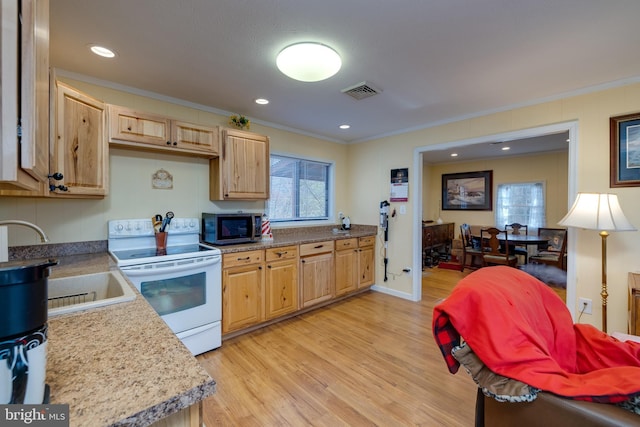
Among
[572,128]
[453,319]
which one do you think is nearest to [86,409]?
[453,319]

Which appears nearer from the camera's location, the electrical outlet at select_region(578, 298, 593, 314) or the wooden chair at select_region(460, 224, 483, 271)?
the electrical outlet at select_region(578, 298, 593, 314)

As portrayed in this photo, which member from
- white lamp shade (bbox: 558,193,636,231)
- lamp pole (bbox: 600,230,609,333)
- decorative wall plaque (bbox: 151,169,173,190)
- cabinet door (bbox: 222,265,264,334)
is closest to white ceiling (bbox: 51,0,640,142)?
decorative wall plaque (bbox: 151,169,173,190)

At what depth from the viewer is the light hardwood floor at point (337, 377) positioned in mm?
1700

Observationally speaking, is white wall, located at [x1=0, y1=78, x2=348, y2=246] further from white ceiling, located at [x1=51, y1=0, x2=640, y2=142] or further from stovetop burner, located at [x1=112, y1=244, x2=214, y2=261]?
stovetop burner, located at [x1=112, y1=244, x2=214, y2=261]

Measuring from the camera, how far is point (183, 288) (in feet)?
7.48

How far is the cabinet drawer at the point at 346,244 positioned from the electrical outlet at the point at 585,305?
237 centimetres

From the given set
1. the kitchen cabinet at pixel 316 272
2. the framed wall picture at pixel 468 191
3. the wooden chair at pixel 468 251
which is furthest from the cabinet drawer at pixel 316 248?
the framed wall picture at pixel 468 191

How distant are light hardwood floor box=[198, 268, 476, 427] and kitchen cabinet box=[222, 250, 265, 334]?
0.66 feet

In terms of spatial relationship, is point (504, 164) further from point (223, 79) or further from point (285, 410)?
point (285, 410)

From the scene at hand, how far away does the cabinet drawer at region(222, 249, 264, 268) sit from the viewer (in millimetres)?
2537

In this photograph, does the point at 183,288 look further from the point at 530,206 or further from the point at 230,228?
the point at 530,206

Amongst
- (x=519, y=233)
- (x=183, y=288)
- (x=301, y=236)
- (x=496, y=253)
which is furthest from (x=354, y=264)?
(x=519, y=233)

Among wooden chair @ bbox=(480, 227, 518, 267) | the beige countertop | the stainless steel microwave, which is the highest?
the stainless steel microwave

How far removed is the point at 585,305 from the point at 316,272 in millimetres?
2648
